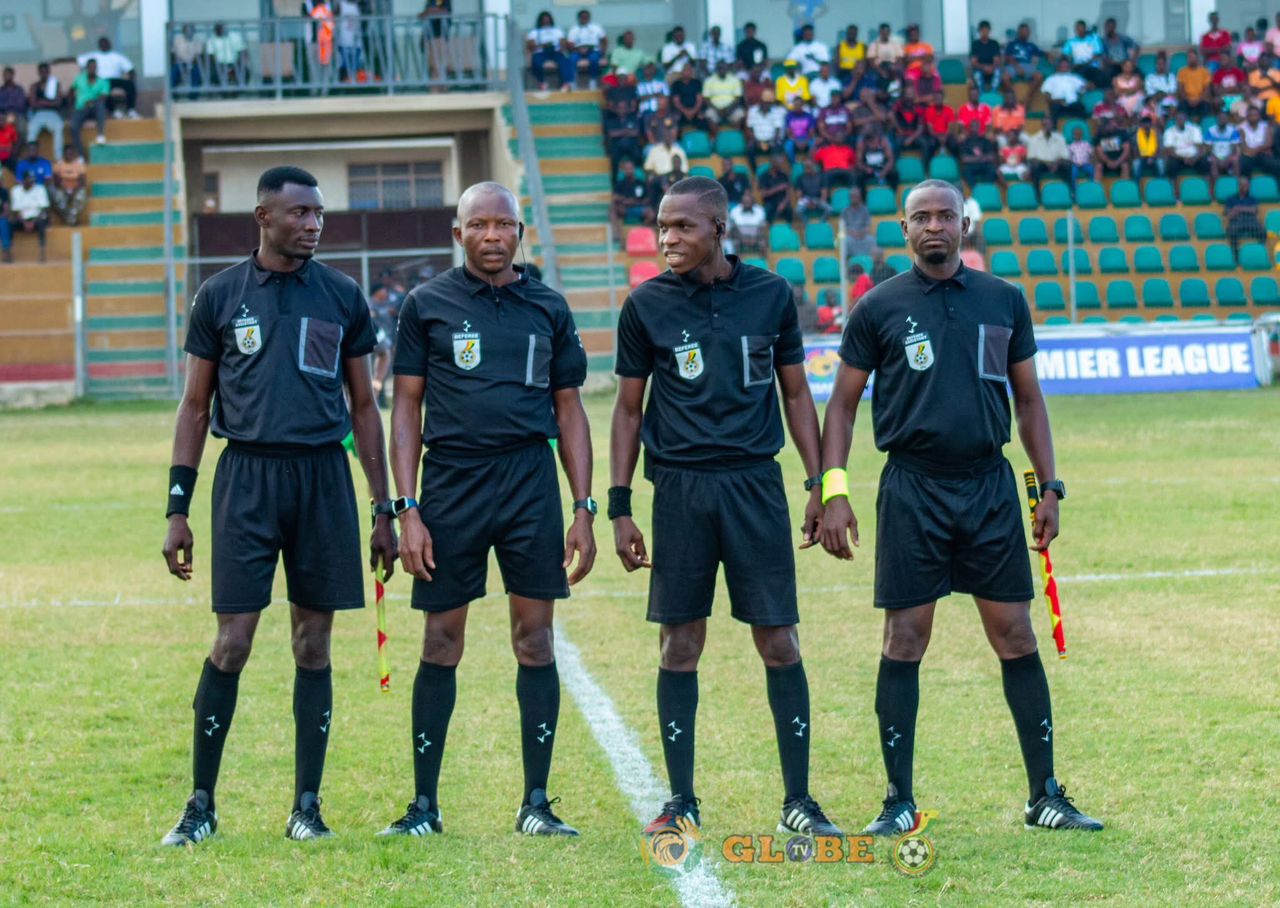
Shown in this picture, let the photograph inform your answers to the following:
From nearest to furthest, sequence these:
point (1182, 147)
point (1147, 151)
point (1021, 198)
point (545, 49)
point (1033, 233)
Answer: point (1033, 233) < point (1021, 198) < point (1182, 147) < point (1147, 151) < point (545, 49)

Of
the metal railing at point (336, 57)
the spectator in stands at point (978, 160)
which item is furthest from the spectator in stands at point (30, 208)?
the spectator in stands at point (978, 160)

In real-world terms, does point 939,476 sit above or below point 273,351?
below

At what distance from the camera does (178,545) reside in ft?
18.6

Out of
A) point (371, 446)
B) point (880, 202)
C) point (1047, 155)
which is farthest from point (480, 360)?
point (1047, 155)

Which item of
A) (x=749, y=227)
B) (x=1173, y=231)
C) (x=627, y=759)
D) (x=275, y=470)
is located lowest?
(x=627, y=759)

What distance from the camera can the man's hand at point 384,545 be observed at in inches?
225

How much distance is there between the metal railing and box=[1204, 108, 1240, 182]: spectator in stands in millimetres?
12492

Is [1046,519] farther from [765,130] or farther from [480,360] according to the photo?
[765,130]

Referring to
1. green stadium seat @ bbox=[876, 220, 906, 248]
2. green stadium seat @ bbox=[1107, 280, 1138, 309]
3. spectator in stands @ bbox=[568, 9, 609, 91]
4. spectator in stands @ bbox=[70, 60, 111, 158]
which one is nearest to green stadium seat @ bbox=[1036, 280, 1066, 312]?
green stadium seat @ bbox=[1107, 280, 1138, 309]

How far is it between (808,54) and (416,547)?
28685mm

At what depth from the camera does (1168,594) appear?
32.1 feet

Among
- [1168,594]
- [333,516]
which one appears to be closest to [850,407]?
[333,516]

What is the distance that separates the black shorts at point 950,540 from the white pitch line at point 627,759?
1045 millimetres

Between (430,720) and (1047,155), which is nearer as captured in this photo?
(430,720)
